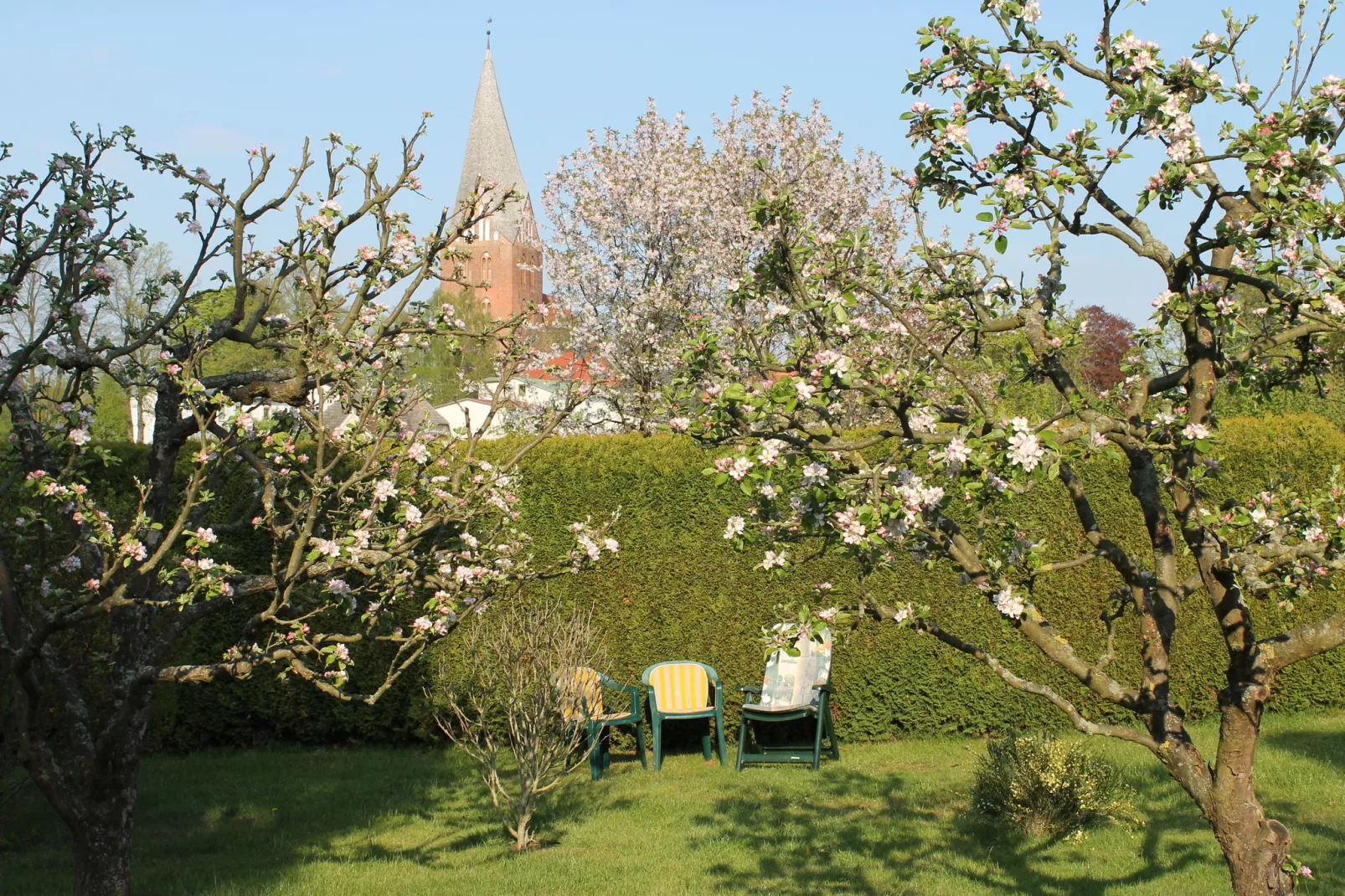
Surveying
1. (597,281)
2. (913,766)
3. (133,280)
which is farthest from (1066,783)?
(133,280)

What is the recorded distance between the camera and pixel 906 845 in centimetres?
645

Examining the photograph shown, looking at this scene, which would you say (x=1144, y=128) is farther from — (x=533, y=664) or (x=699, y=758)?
(x=699, y=758)

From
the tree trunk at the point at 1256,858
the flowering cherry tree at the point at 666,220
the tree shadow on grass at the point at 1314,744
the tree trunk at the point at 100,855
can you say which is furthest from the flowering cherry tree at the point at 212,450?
the flowering cherry tree at the point at 666,220

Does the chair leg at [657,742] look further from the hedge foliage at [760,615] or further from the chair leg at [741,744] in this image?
the hedge foliage at [760,615]

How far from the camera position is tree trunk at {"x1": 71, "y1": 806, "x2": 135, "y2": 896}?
180 inches

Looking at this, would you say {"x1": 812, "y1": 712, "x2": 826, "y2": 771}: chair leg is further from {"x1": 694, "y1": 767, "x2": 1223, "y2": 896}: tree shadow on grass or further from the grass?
{"x1": 694, "y1": 767, "x2": 1223, "y2": 896}: tree shadow on grass

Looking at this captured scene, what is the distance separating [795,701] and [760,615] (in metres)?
0.77

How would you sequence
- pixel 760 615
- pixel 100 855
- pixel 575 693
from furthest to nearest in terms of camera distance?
pixel 760 615
pixel 575 693
pixel 100 855

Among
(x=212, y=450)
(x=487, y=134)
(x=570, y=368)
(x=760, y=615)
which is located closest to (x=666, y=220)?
(x=570, y=368)

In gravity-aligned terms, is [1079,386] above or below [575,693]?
above

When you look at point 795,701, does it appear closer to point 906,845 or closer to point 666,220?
point 906,845

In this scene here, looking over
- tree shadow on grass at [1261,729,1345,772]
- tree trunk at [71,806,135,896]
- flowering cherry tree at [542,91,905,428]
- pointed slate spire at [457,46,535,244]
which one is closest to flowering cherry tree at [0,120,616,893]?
tree trunk at [71,806,135,896]

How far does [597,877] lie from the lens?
19.5 feet

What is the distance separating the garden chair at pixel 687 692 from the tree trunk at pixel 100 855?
4.64m
